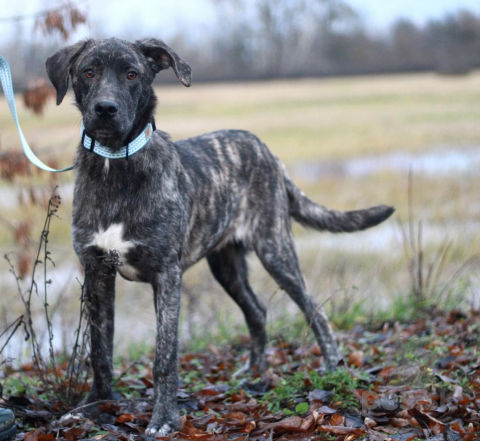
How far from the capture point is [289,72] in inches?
881

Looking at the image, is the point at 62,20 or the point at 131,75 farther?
the point at 62,20

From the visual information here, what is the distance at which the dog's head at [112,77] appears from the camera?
12.3ft

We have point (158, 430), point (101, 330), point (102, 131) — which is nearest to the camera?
point (102, 131)

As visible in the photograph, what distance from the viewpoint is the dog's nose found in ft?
12.0

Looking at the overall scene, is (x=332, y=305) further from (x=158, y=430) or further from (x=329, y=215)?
(x=158, y=430)

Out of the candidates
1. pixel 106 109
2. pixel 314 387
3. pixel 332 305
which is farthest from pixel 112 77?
pixel 332 305

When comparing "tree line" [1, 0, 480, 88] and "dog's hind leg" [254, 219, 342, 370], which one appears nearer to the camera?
"dog's hind leg" [254, 219, 342, 370]

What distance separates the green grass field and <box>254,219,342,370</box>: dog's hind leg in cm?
29

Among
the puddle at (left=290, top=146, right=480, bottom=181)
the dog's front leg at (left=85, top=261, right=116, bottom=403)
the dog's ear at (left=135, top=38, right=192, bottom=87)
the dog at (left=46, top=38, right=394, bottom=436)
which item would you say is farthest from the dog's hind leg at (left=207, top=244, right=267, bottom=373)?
the puddle at (left=290, top=146, right=480, bottom=181)

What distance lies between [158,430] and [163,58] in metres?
2.29

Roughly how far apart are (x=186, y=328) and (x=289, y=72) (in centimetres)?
1627

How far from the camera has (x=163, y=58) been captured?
425 cm

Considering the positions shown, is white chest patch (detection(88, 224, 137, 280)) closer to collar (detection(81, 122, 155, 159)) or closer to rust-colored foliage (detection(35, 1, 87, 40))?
collar (detection(81, 122, 155, 159))

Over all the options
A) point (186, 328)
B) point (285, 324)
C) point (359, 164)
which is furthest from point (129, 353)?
point (359, 164)
